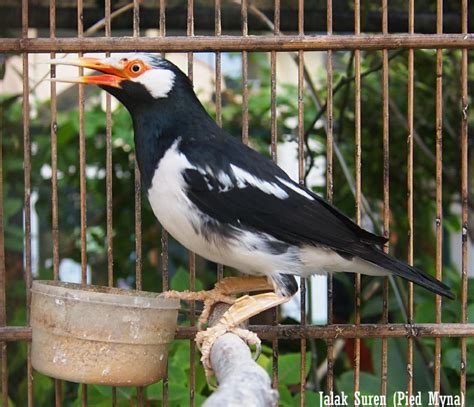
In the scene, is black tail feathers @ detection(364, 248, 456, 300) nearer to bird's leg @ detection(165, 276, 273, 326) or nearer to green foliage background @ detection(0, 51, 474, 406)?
bird's leg @ detection(165, 276, 273, 326)

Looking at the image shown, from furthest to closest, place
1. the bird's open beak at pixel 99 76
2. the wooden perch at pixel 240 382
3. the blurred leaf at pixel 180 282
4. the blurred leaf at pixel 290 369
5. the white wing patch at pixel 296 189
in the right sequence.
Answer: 1. the blurred leaf at pixel 180 282
2. the blurred leaf at pixel 290 369
3. the white wing patch at pixel 296 189
4. the bird's open beak at pixel 99 76
5. the wooden perch at pixel 240 382

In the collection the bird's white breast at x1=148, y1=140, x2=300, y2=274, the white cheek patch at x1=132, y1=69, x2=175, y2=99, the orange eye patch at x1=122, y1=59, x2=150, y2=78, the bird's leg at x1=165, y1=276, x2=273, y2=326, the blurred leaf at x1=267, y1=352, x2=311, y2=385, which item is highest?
the orange eye patch at x1=122, y1=59, x2=150, y2=78

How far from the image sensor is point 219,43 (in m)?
1.82

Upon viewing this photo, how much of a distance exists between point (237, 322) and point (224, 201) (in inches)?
9.7

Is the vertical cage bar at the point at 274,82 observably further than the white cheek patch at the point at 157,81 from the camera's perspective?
Yes

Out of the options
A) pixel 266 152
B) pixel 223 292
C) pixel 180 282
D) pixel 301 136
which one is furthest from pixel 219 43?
pixel 266 152

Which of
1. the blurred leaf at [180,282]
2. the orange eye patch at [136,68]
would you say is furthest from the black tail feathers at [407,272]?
the blurred leaf at [180,282]

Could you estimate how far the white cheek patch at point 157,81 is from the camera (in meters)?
1.71

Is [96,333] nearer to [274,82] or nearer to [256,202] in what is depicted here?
[256,202]

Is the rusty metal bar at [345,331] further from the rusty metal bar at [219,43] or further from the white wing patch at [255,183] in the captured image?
the rusty metal bar at [219,43]

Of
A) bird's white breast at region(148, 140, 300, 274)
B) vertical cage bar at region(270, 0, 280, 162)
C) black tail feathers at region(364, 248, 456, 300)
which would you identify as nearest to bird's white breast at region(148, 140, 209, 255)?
bird's white breast at region(148, 140, 300, 274)

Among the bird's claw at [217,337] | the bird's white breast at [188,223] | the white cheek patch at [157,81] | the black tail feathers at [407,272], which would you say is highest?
the white cheek patch at [157,81]

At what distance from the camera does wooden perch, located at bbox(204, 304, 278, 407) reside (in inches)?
38.9

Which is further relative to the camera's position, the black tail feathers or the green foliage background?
the green foliage background
